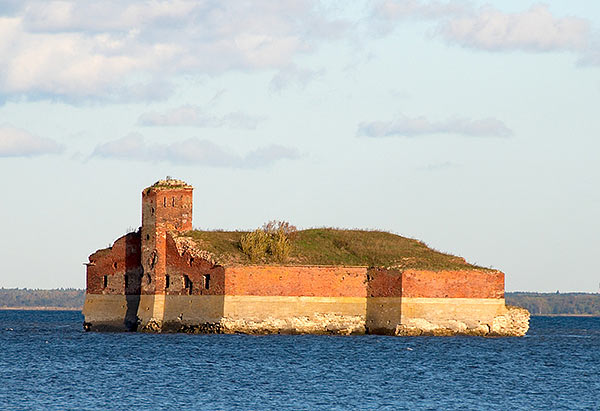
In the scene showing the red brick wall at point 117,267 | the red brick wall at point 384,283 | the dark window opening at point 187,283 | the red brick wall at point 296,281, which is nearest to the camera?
the red brick wall at point 296,281

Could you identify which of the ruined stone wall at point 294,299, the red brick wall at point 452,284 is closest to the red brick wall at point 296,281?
the ruined stone wall at point 294,299

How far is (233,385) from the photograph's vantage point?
49312 mm

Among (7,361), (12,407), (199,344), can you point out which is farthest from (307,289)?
(12,407)

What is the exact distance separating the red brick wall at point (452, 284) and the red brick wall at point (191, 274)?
10.7 meters

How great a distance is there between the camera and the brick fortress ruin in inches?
2867

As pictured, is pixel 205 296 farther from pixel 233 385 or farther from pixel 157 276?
pixel 233 385

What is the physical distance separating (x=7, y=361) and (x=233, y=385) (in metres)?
14.6

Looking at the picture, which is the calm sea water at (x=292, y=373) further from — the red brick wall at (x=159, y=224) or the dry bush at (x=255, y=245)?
the dry bush at (x=255, y=245)

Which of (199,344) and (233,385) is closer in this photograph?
(233,385)

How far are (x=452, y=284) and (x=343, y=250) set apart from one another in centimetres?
822

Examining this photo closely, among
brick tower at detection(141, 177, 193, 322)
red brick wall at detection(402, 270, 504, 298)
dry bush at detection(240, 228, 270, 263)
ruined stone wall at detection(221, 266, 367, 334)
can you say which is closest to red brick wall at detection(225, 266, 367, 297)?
ruined stone wall at detection(221, 266, 367, 334)

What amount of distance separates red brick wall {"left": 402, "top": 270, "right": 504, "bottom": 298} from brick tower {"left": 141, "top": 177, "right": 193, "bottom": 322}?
536 inches

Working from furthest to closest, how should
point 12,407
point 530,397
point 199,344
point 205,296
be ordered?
1. point 205,296
2. point 199,344
3. point 530,397
4. point 12,407

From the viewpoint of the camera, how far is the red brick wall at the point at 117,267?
7744cm
